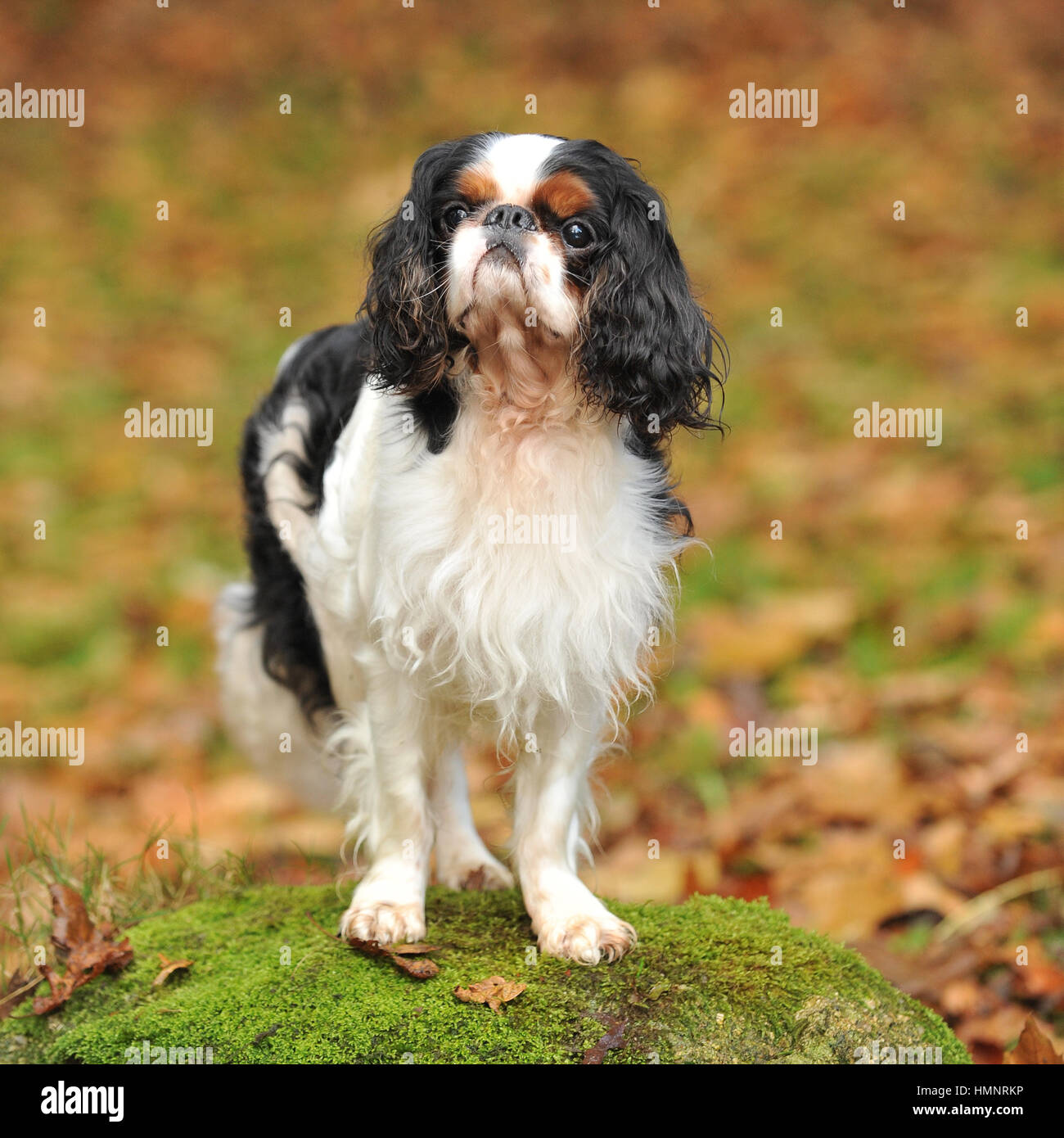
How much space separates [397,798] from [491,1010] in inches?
26.7

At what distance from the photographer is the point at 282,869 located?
202 inches

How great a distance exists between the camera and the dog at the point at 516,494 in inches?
112

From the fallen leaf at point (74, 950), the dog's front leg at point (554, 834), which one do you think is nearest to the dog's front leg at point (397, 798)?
the dog's front leg at point (554, 834)

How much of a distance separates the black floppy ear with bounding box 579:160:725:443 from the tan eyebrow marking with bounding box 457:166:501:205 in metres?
0.26

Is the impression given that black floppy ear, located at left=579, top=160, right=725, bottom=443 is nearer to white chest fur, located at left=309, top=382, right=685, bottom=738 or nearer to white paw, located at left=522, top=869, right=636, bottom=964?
white chest fur, located at left=309, top=382, right=685, bottom=738

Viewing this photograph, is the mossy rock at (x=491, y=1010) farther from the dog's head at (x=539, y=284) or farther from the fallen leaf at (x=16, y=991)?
the dog's head at (x=539, y=284)

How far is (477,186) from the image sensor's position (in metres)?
2.84

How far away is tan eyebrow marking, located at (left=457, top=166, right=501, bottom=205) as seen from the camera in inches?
111

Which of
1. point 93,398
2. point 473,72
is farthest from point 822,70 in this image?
point 93,398

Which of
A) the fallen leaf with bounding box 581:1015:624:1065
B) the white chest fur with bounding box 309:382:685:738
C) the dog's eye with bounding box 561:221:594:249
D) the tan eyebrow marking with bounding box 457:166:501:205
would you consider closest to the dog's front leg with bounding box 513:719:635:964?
the white chest fur with bounding box 309:382:685:738

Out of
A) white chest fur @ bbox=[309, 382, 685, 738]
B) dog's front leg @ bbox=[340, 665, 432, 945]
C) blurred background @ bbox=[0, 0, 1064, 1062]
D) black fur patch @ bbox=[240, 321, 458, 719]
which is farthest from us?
blurred background @ bbox=[0, 0, 1064, 1062]

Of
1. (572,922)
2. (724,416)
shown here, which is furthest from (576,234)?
(724,416)

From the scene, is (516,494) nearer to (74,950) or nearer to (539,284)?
(539,284)
